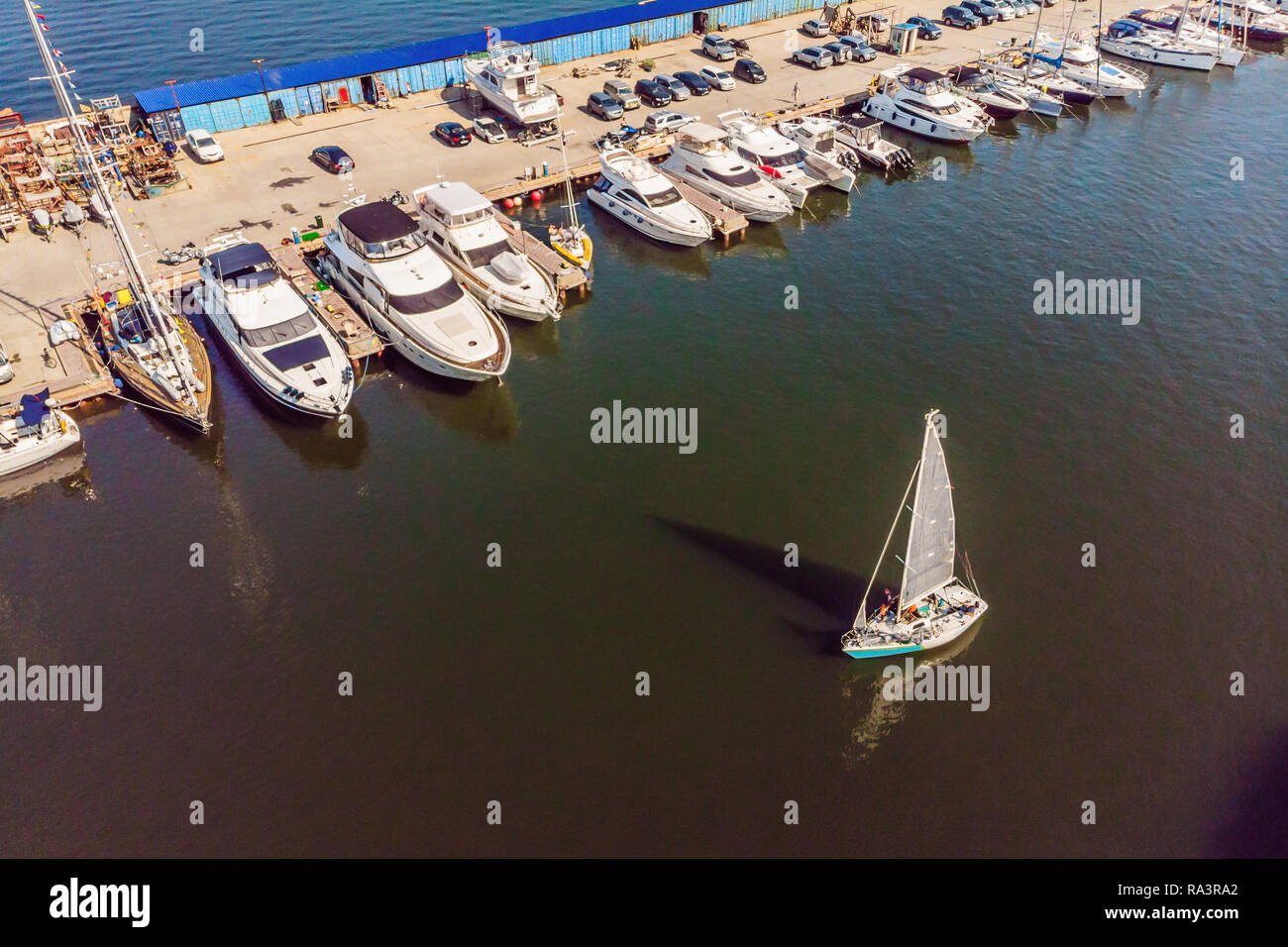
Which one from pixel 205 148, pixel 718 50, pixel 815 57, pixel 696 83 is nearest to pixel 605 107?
pixel 696 83

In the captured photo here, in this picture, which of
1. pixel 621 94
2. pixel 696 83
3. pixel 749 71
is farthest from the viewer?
pixel 749 71

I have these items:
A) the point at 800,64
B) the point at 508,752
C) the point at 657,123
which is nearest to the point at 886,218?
the point at 657,123

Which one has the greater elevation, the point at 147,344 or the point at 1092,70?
the point at 1092,70

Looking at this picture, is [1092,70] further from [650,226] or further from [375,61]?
[375,61]

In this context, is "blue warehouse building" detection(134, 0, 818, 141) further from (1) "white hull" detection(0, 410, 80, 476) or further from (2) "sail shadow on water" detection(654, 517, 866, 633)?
(2) "sail shadow on water" detection(654, 517, 866, 633)

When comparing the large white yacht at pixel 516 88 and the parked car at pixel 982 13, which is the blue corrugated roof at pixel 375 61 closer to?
the large white yacht at pixel 516 88

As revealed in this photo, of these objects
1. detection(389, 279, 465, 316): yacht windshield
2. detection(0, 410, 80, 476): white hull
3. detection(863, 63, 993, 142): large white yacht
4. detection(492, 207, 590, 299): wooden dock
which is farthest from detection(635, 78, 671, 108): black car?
detection(0, 410, 80, 476): white hull
